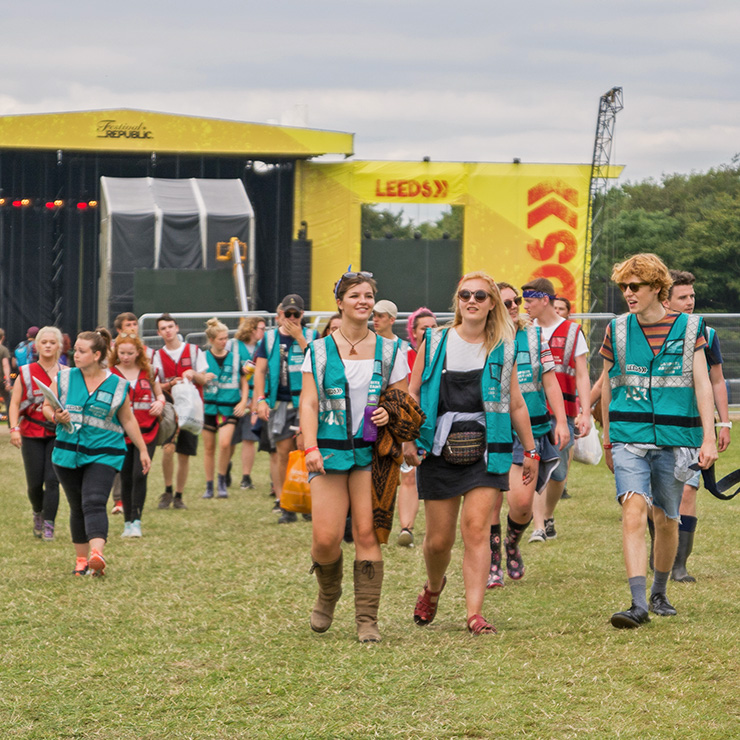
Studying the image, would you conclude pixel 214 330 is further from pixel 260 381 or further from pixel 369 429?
pixel 369 429

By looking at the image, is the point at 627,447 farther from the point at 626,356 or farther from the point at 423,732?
the point at 423,732

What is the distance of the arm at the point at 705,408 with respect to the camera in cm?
572

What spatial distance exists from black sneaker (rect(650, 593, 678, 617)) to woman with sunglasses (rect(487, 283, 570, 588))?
1.01 metres

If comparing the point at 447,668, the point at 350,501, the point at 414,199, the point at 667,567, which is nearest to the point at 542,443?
the point at 667,567

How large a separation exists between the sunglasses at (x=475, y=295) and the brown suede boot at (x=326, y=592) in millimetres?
1393

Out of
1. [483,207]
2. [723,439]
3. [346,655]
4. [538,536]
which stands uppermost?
[483,207]

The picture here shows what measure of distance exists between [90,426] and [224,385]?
468cm

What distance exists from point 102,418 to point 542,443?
113 inches

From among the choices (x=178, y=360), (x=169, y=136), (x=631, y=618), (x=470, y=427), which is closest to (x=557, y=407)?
(x=470, y=427)

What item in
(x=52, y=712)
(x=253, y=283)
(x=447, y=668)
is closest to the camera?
(x=52, y=712)

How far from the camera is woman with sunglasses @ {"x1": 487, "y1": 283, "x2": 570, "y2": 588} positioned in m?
6.91

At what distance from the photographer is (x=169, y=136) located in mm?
35844

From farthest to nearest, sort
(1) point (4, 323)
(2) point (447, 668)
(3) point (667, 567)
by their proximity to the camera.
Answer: (1) point (4, 323) → (3) point (667, 567) → (2) point (447, 668)

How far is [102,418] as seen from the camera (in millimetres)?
7836
